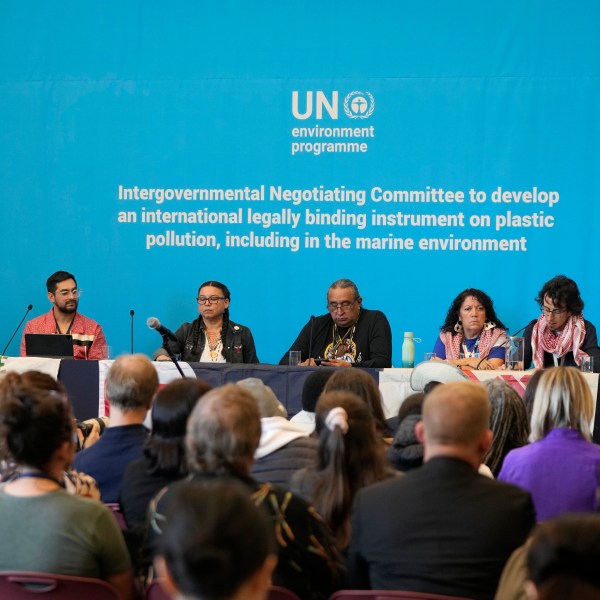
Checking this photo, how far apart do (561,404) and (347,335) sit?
2835 mm

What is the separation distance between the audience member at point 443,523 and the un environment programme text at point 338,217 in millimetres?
4437

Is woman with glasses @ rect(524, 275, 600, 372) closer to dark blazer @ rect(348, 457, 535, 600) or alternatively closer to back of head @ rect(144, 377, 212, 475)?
back of head @ rect(144, 377, 212, 475)

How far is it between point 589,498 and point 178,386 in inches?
44.2

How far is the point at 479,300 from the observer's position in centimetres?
549

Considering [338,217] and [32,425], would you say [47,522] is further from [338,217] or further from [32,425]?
[338,217]

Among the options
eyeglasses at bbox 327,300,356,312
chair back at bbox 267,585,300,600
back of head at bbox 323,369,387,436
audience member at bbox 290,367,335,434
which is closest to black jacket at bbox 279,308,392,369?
eyeglasses at bbox 327,300,356,312

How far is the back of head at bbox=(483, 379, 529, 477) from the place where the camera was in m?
3.05

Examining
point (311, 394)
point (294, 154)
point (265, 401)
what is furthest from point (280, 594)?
point (294, 154)

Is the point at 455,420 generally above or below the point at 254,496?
A: above

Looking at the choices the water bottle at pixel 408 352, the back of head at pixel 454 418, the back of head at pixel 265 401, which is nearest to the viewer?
the back of head at pixel 454 418

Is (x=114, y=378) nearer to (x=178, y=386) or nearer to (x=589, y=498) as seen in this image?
(x=178, y=386)

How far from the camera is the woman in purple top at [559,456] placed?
2570mm

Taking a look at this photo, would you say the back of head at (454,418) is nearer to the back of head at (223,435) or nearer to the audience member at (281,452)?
the back of head at (223,435)

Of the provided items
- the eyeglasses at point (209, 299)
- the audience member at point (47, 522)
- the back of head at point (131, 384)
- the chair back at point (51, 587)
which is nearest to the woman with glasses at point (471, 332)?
the eyeglasses at point (209, 299)
